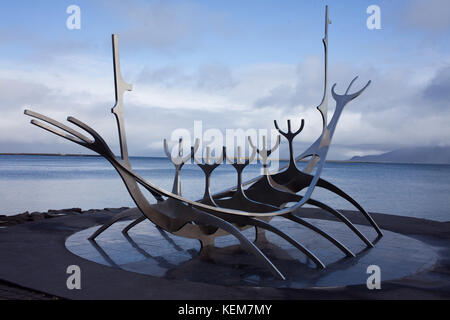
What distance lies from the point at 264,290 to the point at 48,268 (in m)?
3.78

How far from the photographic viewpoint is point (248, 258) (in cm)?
870

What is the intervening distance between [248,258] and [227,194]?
6.85ft

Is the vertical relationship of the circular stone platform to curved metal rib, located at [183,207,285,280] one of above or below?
below

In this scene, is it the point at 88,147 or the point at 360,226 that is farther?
the point at 360,226

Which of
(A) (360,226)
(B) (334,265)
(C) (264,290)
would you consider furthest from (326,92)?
(C) (264,290)

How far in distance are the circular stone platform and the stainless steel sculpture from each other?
13.3 inches

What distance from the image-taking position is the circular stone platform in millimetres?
7215

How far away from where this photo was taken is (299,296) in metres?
6.10

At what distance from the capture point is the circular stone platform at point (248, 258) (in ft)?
23.7
